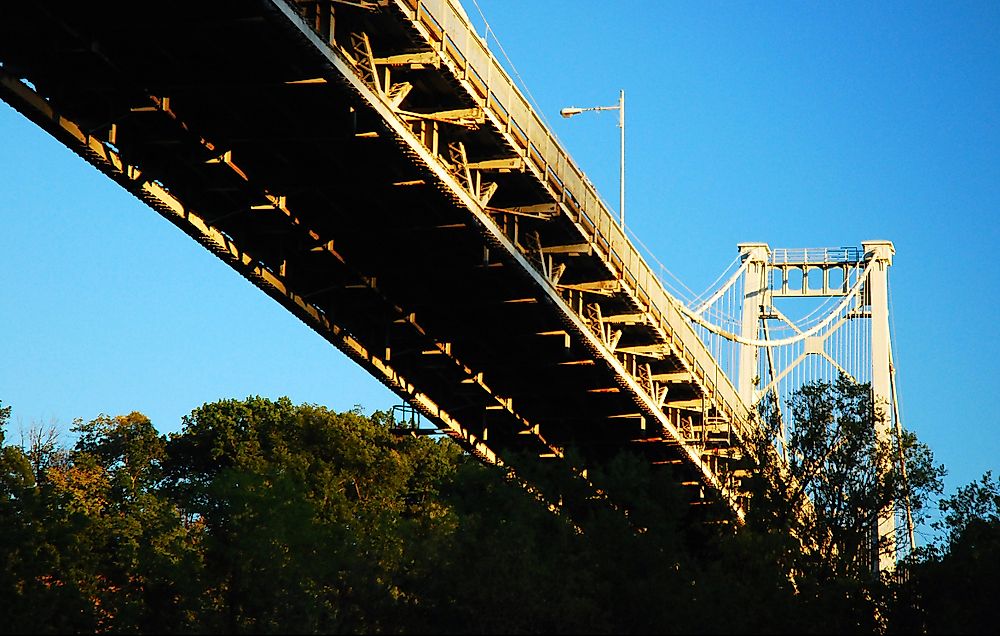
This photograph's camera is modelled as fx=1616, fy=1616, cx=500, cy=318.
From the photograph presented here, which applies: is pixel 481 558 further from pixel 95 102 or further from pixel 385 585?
pixel 95 102

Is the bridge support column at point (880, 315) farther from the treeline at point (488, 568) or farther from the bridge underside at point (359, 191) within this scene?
the bridge underside at point (359, 191)

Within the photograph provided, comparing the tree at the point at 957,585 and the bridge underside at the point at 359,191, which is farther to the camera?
the tree at the point at 957,585

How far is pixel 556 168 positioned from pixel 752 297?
31601 mm

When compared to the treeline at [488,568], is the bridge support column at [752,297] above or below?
above

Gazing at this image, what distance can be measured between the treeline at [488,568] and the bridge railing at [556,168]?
12.4ft

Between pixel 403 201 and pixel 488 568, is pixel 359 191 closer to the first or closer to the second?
pixel 403 201

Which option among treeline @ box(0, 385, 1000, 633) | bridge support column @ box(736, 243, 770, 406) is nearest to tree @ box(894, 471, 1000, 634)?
treeline @ box(0, 385, 1000, 633)

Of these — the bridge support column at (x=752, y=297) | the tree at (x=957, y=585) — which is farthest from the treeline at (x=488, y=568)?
the bridge support column at (x=752, y=297)

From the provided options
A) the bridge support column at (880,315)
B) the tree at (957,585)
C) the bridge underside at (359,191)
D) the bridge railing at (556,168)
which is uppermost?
the bridge support column at (880,315)

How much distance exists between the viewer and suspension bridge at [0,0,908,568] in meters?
27.2

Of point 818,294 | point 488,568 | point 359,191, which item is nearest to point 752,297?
point 818,294

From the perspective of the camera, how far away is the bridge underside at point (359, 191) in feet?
88.9

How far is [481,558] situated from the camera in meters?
37.1

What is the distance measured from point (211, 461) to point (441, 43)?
3275 inches
